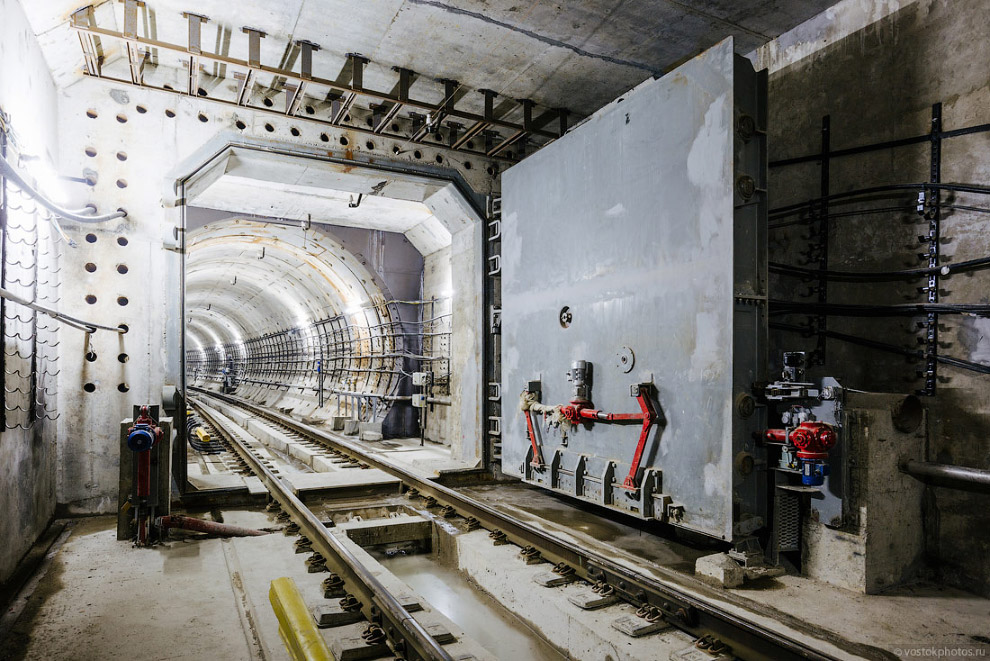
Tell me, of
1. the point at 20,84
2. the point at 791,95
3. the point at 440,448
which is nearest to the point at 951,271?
the point at 791,95

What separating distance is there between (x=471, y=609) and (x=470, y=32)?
197 inches

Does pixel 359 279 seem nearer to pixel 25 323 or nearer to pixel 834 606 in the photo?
pixel 25 323

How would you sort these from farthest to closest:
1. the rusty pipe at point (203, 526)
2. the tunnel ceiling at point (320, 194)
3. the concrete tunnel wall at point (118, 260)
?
1. the tunnel ceiling at point (320, 194)
2. the concrete tunnel wall at point (118, 260)
3. the rusty pipe at point (203, 526)

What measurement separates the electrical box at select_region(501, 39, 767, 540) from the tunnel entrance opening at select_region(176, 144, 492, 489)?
2.09 metres

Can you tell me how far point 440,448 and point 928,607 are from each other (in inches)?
351

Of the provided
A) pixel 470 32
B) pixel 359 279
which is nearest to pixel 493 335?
pixel 470 32

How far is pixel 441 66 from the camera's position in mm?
6395

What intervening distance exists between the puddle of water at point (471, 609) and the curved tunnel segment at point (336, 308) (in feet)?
25.3

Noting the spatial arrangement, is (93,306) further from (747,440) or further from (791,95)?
(791,95)

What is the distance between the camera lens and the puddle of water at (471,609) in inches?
153

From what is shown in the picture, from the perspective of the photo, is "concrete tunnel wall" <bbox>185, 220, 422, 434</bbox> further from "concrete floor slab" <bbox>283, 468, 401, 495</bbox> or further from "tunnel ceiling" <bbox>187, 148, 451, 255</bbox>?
"concrete floor slab" <bbox>283, 468, 401, 495</bbox>

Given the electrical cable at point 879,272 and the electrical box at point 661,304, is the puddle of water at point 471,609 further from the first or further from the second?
the electrical cable at point 879,272

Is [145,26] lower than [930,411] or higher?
higher

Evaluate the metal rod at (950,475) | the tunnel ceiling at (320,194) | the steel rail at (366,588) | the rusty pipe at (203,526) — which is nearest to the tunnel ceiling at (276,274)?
the tunnel ceiling at (320,194)
